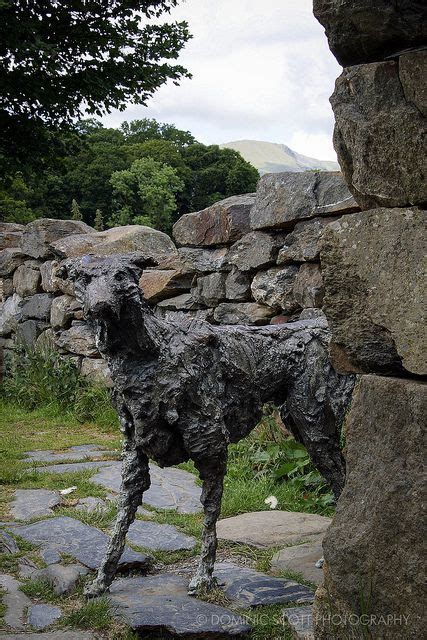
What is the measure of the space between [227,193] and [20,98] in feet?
34.6

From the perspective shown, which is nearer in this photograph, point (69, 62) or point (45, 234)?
point (69, 62)

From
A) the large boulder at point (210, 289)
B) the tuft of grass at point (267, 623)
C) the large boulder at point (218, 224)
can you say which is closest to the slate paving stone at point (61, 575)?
the tuft of grass at point (267, 623)

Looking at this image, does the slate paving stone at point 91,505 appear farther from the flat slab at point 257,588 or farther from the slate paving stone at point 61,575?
the flat slab at point 257,588

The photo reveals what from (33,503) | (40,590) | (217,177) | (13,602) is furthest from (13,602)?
(217,177)

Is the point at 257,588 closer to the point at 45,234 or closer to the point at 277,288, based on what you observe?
the point at 277,288

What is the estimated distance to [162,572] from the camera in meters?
4.08

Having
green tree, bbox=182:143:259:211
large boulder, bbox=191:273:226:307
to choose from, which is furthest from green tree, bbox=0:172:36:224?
large boulder, bbox=191:273:226:307

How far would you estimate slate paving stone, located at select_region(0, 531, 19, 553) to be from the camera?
4441mm

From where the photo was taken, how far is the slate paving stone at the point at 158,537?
4.56 metres

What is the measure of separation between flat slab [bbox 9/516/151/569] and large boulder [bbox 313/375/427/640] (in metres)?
2.11

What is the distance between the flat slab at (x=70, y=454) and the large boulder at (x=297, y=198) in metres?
2.91

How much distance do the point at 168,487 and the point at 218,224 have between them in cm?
270

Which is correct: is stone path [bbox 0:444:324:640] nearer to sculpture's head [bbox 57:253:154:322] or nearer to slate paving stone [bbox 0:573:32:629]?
slate paving stone [bbox 0:573:32:629]

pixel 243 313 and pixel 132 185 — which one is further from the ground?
pixel 132 185
